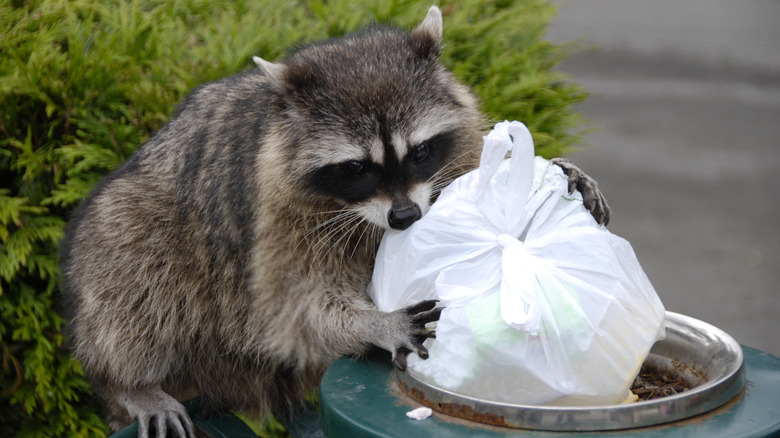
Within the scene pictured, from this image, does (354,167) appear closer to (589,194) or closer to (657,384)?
(589,194)

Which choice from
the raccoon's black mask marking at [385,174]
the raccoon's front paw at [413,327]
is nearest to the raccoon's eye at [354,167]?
the raccoon's black mask marking at [385,174]

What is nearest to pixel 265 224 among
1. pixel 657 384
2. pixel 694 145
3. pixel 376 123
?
pixel 376 123

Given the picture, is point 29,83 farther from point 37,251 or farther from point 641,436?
point 641,436

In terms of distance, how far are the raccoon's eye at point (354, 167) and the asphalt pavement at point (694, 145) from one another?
157 centimetres

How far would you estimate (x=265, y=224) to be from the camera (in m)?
2.35

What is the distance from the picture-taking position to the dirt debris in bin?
5.88 ft

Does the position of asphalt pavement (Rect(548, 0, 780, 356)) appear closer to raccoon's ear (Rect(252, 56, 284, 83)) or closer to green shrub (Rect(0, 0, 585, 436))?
green shrub (Rect(0, 0, 585, 436))

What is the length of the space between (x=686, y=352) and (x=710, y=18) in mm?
10152

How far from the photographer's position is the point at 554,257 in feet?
5.49

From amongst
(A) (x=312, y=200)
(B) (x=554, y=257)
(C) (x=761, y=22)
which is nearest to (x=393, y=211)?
(A) (x=312, y=200)

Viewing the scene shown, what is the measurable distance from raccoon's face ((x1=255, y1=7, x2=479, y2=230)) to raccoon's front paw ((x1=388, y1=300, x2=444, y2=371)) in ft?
0.73

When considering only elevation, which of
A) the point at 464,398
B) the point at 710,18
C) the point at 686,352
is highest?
the point at 464,398

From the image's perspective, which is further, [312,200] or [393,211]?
A: [312,200]

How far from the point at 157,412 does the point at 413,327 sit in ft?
3.31
